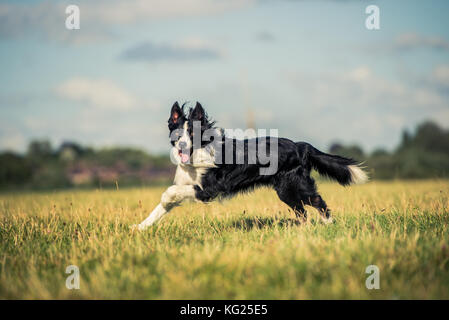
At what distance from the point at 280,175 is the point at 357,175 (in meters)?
1.17

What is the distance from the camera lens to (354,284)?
3.02 metres

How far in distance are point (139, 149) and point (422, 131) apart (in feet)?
80.1

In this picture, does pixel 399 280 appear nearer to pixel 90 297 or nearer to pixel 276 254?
pixel 276 254

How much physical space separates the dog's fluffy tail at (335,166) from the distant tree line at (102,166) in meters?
12.8

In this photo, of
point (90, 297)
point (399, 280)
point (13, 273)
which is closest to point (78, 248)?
point (13, 273)

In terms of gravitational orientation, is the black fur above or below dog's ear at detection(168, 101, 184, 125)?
below

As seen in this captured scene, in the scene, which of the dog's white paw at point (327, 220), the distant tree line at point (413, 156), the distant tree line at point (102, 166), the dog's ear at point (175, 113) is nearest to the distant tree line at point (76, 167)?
the distant tree line at point (102, 166)

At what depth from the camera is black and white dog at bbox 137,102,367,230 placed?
5094 millimetres

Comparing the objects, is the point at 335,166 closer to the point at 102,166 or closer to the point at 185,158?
the point at 185,158

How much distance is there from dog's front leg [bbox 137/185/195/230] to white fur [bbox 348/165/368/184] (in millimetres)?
2368

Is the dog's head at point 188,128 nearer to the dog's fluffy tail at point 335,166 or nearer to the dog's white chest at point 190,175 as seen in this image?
the dog's white chest at point 190,175

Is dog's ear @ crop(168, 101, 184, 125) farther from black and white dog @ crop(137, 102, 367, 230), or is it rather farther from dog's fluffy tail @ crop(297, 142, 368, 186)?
dog's fluffy tail @ crop(297, 142, 368, 186)

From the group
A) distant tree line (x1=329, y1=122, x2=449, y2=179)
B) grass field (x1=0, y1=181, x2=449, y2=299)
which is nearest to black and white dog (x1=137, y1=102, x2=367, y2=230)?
grass field (x1=0, y1=181, x2=449, y2=299)

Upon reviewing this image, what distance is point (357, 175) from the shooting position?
18.2 feet
